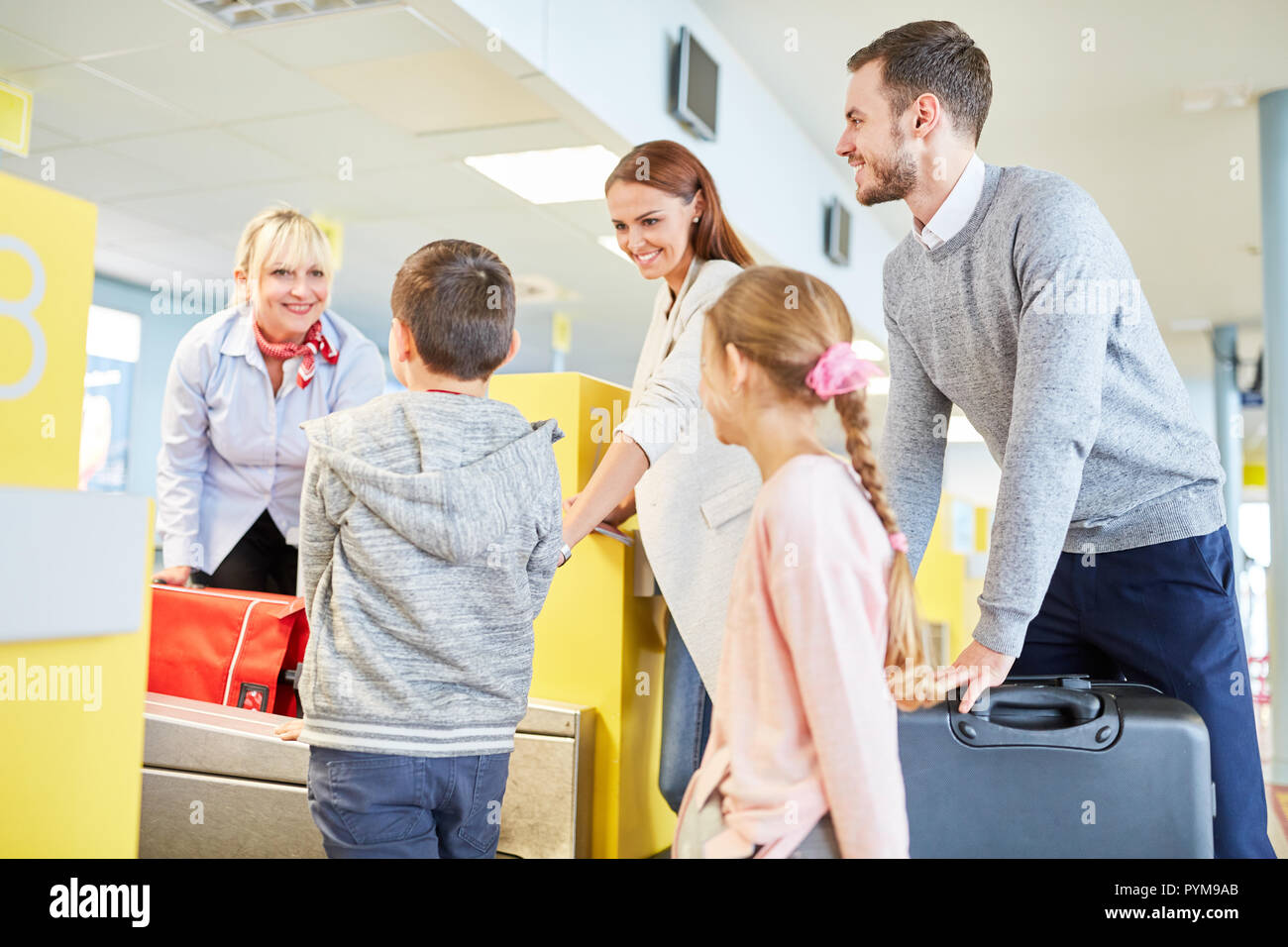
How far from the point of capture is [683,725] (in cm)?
164

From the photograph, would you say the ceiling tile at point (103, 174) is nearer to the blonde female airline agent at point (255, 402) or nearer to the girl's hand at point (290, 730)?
the blonde female airline agent at point (255, 402)

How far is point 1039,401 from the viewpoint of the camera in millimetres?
1120

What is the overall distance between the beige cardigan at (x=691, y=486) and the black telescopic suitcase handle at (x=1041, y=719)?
40 cm

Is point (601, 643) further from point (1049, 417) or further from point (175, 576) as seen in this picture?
point (1049, 417)

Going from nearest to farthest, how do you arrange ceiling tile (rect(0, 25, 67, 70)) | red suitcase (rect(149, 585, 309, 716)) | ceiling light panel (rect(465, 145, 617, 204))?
1. red suitcase (rect(149, 585, 309, 716))
2. ceiling tile (rect(0, 25, 67, 70))
3. ceiling light panel (rect(465, 145, 617, 204))

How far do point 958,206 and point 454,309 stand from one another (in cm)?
61

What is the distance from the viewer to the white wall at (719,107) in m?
3.09

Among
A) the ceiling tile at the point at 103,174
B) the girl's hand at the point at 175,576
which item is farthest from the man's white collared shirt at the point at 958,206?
the ceiling tile at the point at 103,174

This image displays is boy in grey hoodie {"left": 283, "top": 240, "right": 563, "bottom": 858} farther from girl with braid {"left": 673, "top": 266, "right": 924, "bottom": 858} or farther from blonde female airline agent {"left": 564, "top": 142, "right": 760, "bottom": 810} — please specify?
girl with braid {"left": 673, "top": 266, "right": 924, "bottom": 858}

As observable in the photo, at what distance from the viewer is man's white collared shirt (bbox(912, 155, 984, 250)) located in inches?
49.6

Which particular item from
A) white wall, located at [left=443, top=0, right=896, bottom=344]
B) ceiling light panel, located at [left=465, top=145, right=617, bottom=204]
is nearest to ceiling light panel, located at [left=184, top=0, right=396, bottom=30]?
white wall, located at [left=443, top=0, right=896, bottom=344]

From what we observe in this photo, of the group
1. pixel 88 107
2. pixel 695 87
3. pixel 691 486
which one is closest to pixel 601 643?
pixel 691 486
